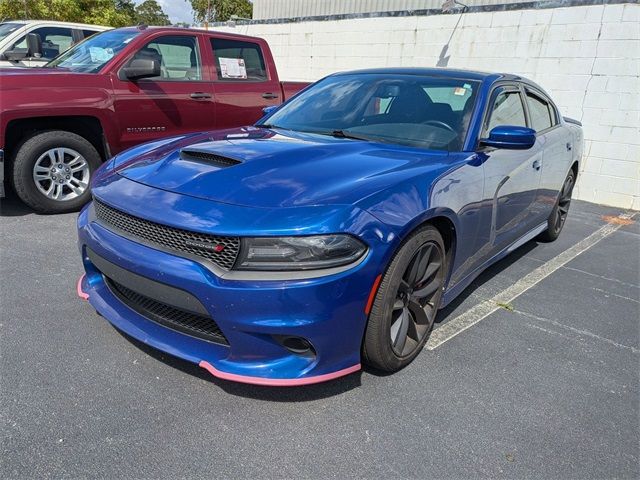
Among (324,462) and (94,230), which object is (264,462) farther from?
(94,230)

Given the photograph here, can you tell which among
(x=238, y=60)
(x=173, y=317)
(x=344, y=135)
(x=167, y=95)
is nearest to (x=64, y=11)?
(x=238, y=60)

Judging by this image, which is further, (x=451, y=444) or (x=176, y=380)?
(x=176, y=380)

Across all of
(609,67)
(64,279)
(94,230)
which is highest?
(609,67)

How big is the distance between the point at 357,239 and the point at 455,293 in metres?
1.24

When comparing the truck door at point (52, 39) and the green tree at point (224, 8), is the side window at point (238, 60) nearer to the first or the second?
the truck door at point (52, 39)

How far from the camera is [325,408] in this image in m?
2.36

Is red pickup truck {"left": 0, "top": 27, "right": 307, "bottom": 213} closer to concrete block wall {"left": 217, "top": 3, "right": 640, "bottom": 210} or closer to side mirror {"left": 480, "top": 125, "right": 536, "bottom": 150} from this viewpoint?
side mirror {"left": 480, "top": 125, "right": 536, "bottom": 150}

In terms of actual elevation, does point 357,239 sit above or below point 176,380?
above

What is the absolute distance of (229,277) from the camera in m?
2.06

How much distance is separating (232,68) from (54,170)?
2441 millimetres

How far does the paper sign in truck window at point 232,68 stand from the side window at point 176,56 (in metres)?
0.30

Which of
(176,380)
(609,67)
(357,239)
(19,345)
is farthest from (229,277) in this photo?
(609,67)

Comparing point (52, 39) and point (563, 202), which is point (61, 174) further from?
point (563, 202)

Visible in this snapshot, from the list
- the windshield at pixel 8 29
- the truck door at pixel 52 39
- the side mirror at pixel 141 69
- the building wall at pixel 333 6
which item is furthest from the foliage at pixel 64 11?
the side mirror at pixel 141 69
